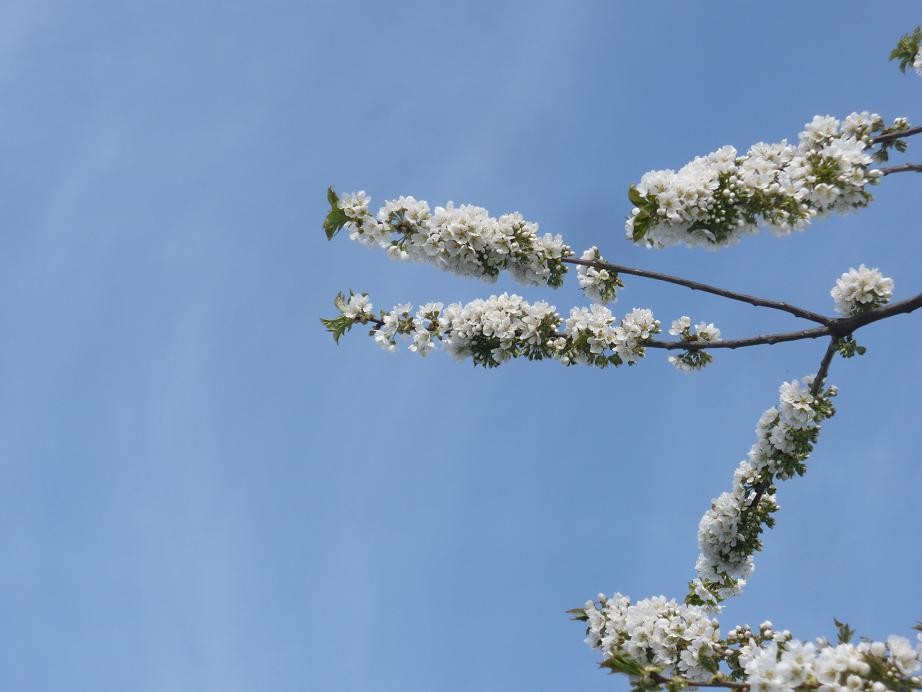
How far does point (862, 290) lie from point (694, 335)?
74.9 inches

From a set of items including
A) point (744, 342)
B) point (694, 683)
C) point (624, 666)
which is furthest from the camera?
point (744, 342)

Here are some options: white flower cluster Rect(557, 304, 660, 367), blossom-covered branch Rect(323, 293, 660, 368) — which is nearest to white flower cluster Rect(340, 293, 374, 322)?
blossom-covered branch Rect(323, 293, 660, 368)

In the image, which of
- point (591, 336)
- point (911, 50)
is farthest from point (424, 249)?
point (911, 50)

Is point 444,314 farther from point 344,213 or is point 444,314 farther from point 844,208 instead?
Result: point 844,208

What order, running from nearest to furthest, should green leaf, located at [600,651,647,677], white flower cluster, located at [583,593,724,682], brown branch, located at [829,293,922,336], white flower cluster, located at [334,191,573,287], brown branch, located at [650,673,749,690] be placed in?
brown branch, located at [650,673,749,690]
green leaf, located at [600,651,647,677]
white flower cluster, located at [583,593,724,682]
brown branch, located at [829,293,922,336]
white flower cluster, located at [334,191,573,287]

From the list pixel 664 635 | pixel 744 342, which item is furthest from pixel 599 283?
pixel 664 635

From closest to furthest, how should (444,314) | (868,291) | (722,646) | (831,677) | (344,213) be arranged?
(831,677) → (722,646) → (868,291) → (344,213) → (444,314)

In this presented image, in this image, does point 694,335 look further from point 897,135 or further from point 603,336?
point 897,135

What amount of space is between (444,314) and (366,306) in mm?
968

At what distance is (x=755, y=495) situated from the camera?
30.0 ft

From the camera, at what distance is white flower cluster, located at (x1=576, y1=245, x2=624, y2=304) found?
30.9ft

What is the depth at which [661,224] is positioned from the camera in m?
7.27

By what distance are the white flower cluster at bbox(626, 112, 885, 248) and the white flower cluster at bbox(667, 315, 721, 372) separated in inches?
78.4

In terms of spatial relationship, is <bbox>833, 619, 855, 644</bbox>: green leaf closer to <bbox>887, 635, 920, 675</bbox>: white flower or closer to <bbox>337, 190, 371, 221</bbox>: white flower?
<bbox>887, 635, 920, 675</bbox>: white flower
